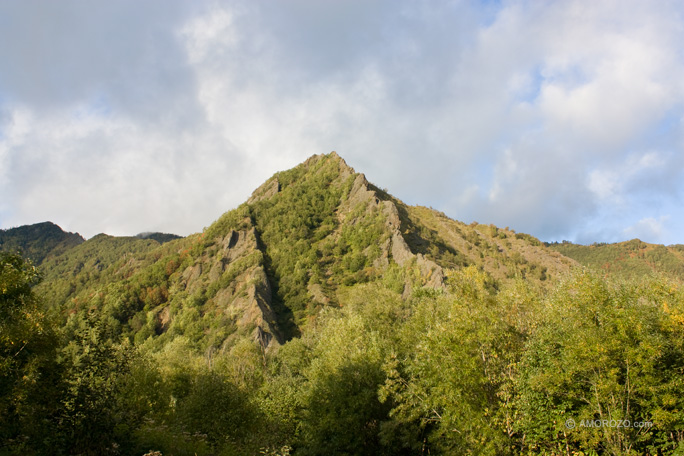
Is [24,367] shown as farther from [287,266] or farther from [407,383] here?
[287,266]

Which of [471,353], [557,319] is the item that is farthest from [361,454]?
[557,319]

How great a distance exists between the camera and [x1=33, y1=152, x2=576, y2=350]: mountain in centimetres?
10712

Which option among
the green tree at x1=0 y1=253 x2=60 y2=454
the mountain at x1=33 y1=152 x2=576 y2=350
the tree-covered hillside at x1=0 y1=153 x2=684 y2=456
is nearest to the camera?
the green tree at x1=0 y1=253 x2=60 y2=454

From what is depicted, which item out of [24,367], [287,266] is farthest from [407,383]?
[287,266]

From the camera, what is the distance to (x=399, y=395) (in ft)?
92.8

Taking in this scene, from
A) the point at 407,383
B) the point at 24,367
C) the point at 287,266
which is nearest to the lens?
the point at 24,367

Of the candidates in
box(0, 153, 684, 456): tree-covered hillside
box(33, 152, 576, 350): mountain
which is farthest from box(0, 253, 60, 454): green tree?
box(33, 152, 576, 350): mountain

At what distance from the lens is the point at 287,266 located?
136 meters

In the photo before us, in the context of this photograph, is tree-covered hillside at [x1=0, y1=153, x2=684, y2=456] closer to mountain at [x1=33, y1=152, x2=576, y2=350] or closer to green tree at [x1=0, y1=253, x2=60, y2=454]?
green tree at [x1=0, y1=253, x2=60, y2=454]

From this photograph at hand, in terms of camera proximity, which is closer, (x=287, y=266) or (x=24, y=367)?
(x=24, y=367)

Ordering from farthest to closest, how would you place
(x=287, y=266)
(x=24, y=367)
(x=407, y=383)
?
(x=287, y=266)
(x=407, y=383)
(x=24, y=367)

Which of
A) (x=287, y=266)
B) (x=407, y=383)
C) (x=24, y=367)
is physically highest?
(x=287, y=266)

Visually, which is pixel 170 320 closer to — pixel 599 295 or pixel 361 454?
pixel 361 454

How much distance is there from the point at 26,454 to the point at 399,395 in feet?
80.0
